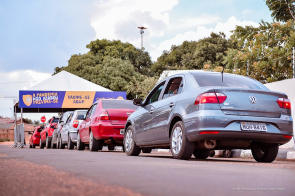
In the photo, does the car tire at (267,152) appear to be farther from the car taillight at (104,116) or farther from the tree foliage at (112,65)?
the tree foliage at (112,65)

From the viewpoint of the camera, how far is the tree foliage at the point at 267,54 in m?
26.1

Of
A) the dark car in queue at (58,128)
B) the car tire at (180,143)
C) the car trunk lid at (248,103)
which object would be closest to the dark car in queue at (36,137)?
the dark car in queue at (58,128)

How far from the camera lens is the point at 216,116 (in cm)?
748

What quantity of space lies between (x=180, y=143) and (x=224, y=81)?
4.60 ft

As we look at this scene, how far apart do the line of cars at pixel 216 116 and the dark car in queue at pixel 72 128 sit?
7.96 m

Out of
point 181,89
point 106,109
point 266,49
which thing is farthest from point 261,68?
point 181,89

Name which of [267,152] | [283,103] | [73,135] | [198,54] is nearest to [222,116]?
[283,103]

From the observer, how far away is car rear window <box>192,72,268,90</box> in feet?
27.3

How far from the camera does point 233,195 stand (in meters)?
3.67

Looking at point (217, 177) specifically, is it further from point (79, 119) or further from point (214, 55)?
point (214, 55)

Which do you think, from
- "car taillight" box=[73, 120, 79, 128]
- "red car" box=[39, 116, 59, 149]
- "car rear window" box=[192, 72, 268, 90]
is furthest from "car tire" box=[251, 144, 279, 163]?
"red car" box=[39, 116, 59, 149]

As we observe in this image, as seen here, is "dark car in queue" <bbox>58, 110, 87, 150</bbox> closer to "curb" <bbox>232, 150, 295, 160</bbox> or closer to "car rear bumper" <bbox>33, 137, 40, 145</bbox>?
"curb" <bbox>232, 150, 295, 160</bbox>

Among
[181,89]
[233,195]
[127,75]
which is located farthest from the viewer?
[127,75]

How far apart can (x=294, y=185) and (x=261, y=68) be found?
74.5 feet
